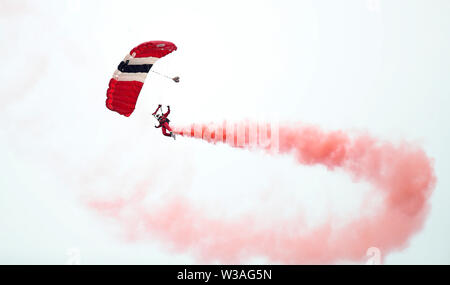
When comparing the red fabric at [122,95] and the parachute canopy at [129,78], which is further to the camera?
the red fabric at [122,95]

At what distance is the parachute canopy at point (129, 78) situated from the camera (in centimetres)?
3369

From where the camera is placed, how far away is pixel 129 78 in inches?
1358

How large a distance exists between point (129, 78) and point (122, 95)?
2.88 feet

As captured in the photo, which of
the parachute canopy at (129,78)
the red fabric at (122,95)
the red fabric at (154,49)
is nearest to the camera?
the red fabric at (154,49)

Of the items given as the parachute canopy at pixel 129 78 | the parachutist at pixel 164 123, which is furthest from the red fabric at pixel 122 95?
the parachutist at pixel 164 123

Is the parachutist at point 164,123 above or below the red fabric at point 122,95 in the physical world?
below

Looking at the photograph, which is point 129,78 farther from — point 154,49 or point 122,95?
point 154,49

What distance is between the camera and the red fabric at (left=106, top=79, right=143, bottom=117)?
113 feet

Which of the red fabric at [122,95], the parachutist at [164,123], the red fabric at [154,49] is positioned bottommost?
the parachutist at [164,123]

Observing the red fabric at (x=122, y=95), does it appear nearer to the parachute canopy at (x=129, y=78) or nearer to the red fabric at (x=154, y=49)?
the parachute canopy at (x=129, y=78)
